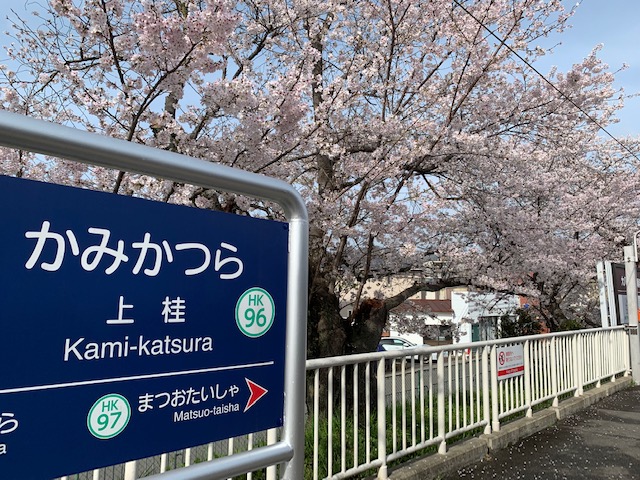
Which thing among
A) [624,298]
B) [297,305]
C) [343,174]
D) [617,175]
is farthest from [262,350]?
[617,175]

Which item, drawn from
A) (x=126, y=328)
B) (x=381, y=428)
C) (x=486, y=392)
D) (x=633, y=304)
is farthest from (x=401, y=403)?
(x=633, y=304)

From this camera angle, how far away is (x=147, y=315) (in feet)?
4.99

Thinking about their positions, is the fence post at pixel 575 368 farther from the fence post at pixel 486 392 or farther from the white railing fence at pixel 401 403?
the fence post at pixel 486 392

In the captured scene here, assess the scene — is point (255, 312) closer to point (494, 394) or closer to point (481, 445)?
point (481, 445)

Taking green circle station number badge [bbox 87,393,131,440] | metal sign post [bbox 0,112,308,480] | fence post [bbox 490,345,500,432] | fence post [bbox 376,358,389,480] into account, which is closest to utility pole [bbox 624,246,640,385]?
fence post [bbox 490,345,500,432]

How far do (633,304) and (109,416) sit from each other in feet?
36.3

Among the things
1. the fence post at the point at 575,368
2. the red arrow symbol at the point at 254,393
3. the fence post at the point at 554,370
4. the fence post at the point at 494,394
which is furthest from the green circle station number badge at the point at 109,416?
the fence post at the point at 575,368

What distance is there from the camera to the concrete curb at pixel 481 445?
4.40 meters

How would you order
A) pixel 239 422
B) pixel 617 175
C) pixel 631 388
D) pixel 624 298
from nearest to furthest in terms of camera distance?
pixel 239 422, pixel 631 388, pixel 624 298, pixel 617 175

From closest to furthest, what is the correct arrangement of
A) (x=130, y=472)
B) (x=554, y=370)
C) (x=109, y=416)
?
1. (x=109, y=416)
2. (x=130, y=472)
3. (x=554, y=370)

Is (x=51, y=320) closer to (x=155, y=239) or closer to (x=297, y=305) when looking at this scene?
(x=155, y=239)

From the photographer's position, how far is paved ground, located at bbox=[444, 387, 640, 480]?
480 cm

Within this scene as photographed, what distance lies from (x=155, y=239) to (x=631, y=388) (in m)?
10.4

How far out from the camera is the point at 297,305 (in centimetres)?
191
